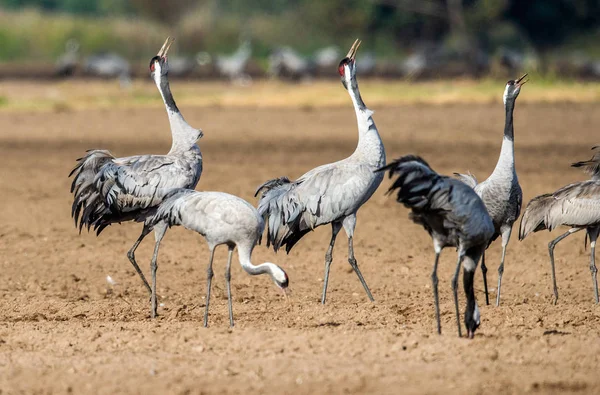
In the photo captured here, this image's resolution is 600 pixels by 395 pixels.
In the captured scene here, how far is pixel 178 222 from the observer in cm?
822

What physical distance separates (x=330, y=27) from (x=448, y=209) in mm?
38491

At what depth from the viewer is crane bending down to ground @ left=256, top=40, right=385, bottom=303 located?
888 centimetres

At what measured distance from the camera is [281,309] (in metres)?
8.54

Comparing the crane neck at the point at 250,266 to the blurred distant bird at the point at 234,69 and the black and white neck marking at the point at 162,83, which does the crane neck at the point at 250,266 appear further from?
the blurred distant bird at the point at 234,69

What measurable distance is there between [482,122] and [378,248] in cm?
1032

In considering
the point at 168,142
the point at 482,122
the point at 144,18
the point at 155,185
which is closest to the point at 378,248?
the point at 155,185

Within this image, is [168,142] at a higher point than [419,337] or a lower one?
higher

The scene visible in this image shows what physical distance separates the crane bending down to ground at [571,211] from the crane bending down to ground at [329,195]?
4.54ft

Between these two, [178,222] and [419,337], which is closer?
[419,337]

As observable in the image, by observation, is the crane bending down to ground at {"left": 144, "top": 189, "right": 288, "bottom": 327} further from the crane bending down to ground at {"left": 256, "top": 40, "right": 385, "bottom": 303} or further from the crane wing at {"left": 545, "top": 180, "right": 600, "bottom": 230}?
the crane wing at {"left": 545, "top": 180, "right": 600, "bottom": 230}

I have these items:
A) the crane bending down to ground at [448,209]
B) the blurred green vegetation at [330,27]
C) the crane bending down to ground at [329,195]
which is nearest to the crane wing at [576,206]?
the crane bending down to ground at [329,195]

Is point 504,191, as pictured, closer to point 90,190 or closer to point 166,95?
point 166,95

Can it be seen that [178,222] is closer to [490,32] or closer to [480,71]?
[480,71]

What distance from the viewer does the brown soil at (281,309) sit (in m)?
6.32
